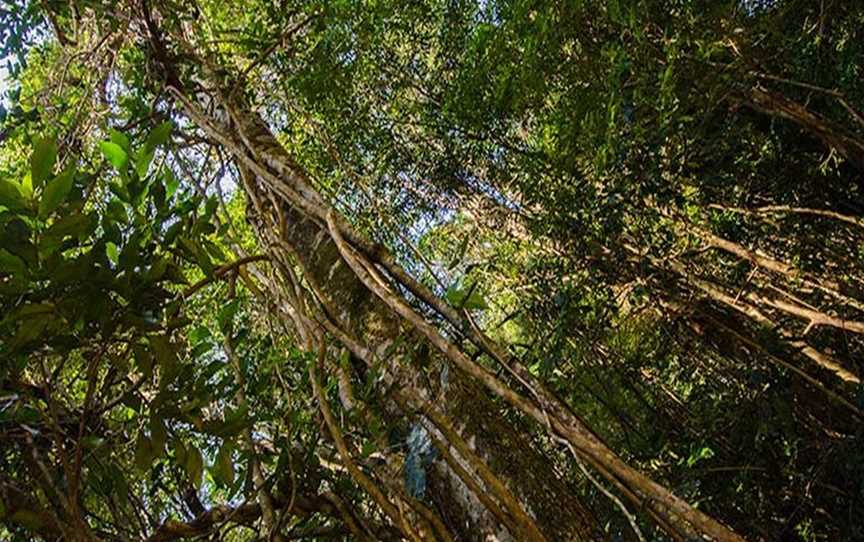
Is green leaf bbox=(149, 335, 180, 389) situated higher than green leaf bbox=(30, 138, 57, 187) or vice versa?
green leaf bbox=(30, 138, 57, 187)

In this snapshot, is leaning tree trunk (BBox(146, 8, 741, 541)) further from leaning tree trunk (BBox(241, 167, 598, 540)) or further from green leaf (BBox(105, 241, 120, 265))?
green leaf (BBox(105, 241, 120, 265))

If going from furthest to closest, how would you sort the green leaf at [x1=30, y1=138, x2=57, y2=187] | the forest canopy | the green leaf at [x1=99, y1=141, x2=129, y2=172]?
the forest canopy → the green leaf at [x1=99, y1=141, x2=129, y2=172] → the green leaf at [x1=30, y1=138, x2=57, y2=187]

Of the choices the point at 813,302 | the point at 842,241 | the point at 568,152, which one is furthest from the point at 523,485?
the point at 842,241

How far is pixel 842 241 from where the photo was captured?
4.30 metres

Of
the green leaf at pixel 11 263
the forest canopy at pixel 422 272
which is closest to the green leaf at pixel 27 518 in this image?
the forest canopy at pixel 422 272

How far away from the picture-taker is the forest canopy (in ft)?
3.42

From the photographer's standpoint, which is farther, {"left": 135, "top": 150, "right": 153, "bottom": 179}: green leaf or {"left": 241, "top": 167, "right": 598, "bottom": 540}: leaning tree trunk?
{"left": 241, "top": 167, "right": 598, "bottom": 540}: leaning tree trunk

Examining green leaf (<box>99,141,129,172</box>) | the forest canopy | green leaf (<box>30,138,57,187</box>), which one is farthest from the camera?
the forest canopy

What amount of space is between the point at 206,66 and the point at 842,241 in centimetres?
385

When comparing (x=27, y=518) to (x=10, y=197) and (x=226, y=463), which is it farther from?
(x=10, y=197)

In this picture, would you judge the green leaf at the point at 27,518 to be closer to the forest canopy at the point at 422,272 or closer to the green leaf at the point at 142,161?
the forest canopy at the point at 422,272

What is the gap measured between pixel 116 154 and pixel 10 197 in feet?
0.48

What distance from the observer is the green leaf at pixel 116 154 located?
0.93 meters

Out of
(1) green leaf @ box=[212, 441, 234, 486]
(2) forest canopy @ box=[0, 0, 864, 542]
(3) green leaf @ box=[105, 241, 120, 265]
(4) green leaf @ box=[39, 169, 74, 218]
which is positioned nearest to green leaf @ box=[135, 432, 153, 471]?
(2) forest canopy @ box=[0, 0, 864, 542]
